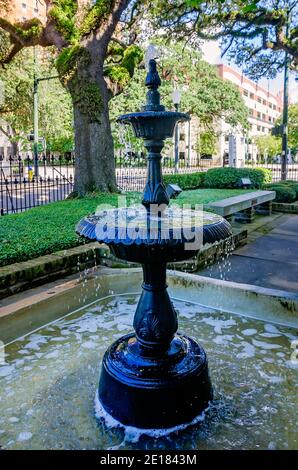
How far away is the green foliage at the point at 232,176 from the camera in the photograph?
14209 mm

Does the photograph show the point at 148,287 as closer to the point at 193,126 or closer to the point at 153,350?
the point at 153,350

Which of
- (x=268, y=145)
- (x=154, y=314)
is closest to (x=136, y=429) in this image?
(x=154, y=314)

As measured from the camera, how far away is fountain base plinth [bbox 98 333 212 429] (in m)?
2.74

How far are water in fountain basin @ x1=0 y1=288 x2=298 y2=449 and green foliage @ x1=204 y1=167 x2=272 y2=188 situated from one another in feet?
33.8

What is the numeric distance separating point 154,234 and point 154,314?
779mm

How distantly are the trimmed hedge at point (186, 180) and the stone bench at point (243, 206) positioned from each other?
3729 millimetres

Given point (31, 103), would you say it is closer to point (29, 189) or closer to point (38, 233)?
point (29, 189)

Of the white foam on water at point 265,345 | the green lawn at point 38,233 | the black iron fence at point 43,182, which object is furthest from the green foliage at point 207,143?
the white foam on water at point 265,345

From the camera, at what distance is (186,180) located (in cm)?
1502

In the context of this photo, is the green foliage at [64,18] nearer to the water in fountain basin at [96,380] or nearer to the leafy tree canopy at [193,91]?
the water in fountain basin at [96,380]

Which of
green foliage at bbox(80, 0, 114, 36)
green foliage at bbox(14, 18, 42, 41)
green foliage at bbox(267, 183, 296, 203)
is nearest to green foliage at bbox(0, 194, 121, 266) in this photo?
green foliage at bbox(80, 0, 114, 36)

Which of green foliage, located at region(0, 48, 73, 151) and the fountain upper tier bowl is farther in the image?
green foliage, located at region(0, 48, 73, 151)

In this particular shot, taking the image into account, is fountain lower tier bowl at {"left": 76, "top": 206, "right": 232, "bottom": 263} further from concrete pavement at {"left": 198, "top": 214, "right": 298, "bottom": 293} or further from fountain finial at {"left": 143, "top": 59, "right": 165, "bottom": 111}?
concrete pavement at {"left": 198, "top": 214, "right": 298, "bottom": 293}

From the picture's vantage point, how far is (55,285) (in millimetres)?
5047
